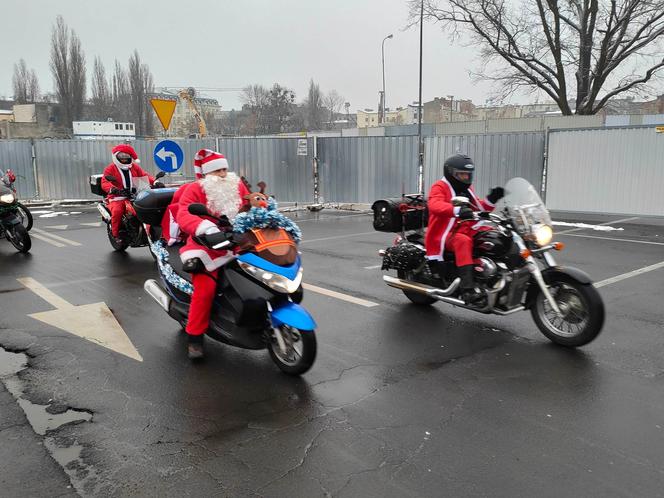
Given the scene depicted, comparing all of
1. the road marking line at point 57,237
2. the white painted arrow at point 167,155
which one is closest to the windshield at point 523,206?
the white painted arrow at point 167,155

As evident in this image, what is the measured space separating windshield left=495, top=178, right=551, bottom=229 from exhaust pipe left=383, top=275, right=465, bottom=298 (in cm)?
82

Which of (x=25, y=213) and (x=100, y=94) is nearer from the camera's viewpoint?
(x=25, y=213)

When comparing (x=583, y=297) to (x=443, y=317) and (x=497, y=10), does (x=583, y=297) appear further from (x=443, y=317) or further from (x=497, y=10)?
(x=497, y=10)

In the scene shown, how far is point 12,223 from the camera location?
962 cm

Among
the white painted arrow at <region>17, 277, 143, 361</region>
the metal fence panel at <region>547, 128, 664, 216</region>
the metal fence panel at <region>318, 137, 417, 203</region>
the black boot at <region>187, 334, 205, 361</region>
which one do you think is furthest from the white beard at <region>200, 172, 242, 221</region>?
the metal fence panel at <region>547, 128, 664, 216</region>

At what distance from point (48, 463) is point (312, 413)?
1.62 metres

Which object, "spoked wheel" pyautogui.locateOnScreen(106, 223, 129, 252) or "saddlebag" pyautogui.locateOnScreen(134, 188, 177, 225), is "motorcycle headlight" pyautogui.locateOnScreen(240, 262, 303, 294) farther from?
"spoked wheel" pyautogui.locateOnScreen(106, 223, 129, 252)

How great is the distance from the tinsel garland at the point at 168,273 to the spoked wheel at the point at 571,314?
323 centimetres

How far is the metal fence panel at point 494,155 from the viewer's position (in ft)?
51.7

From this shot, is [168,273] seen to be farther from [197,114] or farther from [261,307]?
[197,114]

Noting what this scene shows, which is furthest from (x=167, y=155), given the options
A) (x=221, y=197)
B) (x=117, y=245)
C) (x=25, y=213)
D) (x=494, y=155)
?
→ (x=494, y=155)

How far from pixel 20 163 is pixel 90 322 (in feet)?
49.2

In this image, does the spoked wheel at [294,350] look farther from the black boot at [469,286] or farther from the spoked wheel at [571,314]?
the spoked wheel at [571,314]

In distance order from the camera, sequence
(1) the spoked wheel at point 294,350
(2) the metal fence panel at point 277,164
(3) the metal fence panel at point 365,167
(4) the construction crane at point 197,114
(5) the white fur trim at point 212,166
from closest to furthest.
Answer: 1. (1) the spoked wheel at point 294,350
2. (5) the white fur trim at point 212,166
3. (3) the metal fence panel at point 365,167
4. (2) the metal fence panel at point 277,164
5. (4) the construction crane at point 197,114
